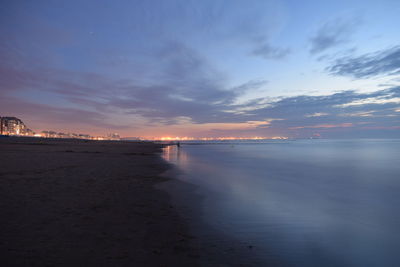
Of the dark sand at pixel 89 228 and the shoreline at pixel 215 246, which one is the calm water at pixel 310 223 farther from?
the dark sand at pixel 89 228

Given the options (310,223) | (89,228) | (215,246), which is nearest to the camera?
(215,246)

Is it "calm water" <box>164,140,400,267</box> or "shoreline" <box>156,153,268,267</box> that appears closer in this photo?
"shoreline" <box>156,153,268,267</box>

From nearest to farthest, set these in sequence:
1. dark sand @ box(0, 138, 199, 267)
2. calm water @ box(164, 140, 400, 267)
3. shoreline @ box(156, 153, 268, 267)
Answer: dark sand @ box(0, 138, 199, 267)
shoreline @ box(156, 153, 268, 267)
calm water @ box(164, 140, 400, 267)

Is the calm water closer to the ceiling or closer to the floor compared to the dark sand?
Result: closer to the floor

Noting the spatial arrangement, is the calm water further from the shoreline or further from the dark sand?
the dark sand

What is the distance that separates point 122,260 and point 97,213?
3512mm

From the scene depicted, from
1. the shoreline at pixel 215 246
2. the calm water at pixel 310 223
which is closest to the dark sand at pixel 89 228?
the shoreline at pixel 215 246

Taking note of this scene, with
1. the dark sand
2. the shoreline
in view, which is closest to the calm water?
the shoreline

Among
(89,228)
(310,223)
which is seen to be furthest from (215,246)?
(310,223)

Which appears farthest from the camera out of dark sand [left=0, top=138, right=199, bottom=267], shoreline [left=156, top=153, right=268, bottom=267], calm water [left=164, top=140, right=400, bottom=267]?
calm water [left=164, top=140, right=400, bottom=267]

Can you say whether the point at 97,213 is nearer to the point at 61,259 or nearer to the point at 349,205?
the point at 61,259

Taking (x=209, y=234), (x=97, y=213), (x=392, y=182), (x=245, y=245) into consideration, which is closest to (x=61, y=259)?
(x=97, y=213)

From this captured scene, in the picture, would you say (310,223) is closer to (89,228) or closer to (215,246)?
(215,246)

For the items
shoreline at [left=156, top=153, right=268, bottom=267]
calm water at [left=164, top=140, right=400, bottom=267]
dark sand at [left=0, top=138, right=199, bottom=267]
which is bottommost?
calm water at [left=164, top=140, right=400, bottom=267]
